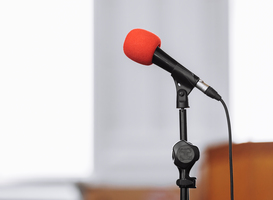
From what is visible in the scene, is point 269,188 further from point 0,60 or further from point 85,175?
point 0,60

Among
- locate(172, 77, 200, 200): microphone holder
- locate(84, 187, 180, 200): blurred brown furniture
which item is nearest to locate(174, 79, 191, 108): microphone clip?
locate(172, 77, 200, 200): microphone holder

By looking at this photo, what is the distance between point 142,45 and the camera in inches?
32.9

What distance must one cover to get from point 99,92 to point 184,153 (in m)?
0.71

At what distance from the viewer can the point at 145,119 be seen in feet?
4.62

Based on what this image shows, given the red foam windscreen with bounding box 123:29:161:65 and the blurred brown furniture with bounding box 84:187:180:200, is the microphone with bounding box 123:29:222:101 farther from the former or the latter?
the blurred brown furniture with bounding box 84:187:180:200

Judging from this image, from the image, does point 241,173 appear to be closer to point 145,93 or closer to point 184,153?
point 145,93

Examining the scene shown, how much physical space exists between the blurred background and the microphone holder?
1.93 ft

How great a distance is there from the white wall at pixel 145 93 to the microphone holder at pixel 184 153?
588 millimetres

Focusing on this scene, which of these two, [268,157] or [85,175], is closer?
[268,157]

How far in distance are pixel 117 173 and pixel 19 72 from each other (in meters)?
0.63

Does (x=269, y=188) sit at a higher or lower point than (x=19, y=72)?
lower

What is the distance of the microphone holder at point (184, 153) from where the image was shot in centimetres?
79

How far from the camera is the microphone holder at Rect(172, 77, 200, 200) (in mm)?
785

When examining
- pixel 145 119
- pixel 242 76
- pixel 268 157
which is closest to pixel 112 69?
pixel 145 119
